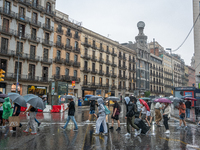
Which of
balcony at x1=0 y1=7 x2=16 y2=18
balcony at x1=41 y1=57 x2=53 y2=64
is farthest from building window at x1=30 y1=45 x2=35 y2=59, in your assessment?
balcony at x1=0 y1=7 x2=16 y2=18

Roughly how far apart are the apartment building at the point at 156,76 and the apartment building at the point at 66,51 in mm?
37331

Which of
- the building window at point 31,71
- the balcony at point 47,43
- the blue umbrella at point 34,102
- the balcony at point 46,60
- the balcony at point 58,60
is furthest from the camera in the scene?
the balcony at point 58,60

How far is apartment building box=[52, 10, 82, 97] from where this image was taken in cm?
4050

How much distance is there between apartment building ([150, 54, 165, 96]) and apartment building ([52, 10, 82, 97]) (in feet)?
122

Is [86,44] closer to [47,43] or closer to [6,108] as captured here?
[47,43]

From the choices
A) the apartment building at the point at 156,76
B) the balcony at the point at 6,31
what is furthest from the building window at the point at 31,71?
the apartment building at the point at 156,76

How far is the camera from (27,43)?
116 feet

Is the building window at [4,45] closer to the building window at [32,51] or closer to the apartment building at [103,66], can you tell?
the building window at [32,51]

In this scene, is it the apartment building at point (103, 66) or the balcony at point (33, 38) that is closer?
the balcony at point (33, 38)

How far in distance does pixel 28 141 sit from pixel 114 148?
3530 millimetres

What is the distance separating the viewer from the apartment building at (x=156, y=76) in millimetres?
73812

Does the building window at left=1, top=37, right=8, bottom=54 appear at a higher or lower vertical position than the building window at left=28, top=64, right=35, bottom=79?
higher

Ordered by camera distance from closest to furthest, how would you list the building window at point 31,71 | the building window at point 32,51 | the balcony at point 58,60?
the building window at point 31,71, the building window at point 32,51, the balcony at point 58,60

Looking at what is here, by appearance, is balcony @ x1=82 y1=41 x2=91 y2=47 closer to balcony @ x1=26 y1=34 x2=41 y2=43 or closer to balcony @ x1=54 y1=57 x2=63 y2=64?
balcony @ x1=54 y1=57 x2=63 y2=64
